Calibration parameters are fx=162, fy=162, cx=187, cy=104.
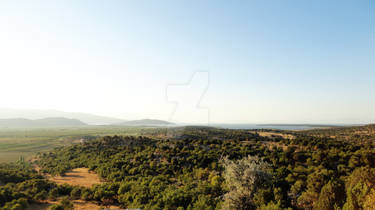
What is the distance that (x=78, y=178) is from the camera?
23219 mm

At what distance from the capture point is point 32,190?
15.7 metres

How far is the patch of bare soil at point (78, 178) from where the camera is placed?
21.4 meters

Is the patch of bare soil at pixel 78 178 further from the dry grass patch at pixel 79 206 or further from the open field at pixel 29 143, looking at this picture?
the open field at pixel 29 143

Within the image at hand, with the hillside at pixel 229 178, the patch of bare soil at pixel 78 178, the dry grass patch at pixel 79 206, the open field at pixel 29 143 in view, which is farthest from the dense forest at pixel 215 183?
the open field at pixel 29 143

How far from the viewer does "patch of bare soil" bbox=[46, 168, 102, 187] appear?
21447 mm

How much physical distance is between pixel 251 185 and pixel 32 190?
66.3ft

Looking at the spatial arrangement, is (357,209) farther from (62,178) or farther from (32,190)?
(62,178)

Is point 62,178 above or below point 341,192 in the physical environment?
below

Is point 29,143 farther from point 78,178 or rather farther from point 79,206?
point 79,206

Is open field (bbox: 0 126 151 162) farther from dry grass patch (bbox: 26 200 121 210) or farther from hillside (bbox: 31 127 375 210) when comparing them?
dry grass patch (bbox: 26 200 121 210)

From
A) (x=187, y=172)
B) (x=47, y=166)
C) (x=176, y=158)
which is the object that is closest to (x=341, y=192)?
(x=187, y=172)

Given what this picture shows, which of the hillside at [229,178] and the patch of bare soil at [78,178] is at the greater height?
the hillside at [229,178]

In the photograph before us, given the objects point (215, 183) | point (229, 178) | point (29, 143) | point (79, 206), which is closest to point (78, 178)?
point (79, 206)

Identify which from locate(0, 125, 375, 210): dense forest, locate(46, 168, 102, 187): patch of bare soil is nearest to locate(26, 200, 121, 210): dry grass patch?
locate(0, 125, 375, 210): dense forest
